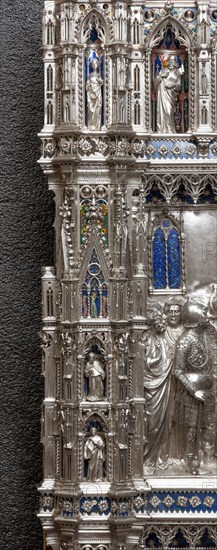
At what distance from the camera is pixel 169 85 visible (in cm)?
815

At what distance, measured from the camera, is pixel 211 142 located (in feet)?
26.5

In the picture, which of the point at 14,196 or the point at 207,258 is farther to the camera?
the point at 14,196

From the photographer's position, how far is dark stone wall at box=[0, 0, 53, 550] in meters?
8.79

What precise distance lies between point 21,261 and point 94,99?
1.76 meters

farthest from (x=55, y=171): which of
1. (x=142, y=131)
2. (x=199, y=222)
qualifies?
(x=199, y=222)

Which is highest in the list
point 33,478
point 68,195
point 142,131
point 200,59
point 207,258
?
point 200,59

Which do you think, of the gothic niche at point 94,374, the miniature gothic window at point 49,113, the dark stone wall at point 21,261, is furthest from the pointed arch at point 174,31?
the gothic niche at point 94,374

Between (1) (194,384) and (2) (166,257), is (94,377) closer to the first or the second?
(1) (194,384)

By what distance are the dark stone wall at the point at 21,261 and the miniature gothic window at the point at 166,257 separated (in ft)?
3.80

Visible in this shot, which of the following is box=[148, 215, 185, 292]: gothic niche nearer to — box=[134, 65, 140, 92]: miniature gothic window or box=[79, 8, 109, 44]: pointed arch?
box=[134, 65, 140, 92]: miniature gothic window

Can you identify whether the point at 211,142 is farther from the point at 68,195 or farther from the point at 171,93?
the point at 68,195

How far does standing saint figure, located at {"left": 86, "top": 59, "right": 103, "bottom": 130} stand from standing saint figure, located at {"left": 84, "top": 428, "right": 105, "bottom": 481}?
2.44m

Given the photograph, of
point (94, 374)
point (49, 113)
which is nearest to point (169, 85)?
point (49, 113)

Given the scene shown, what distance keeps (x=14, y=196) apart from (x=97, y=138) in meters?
1.34
